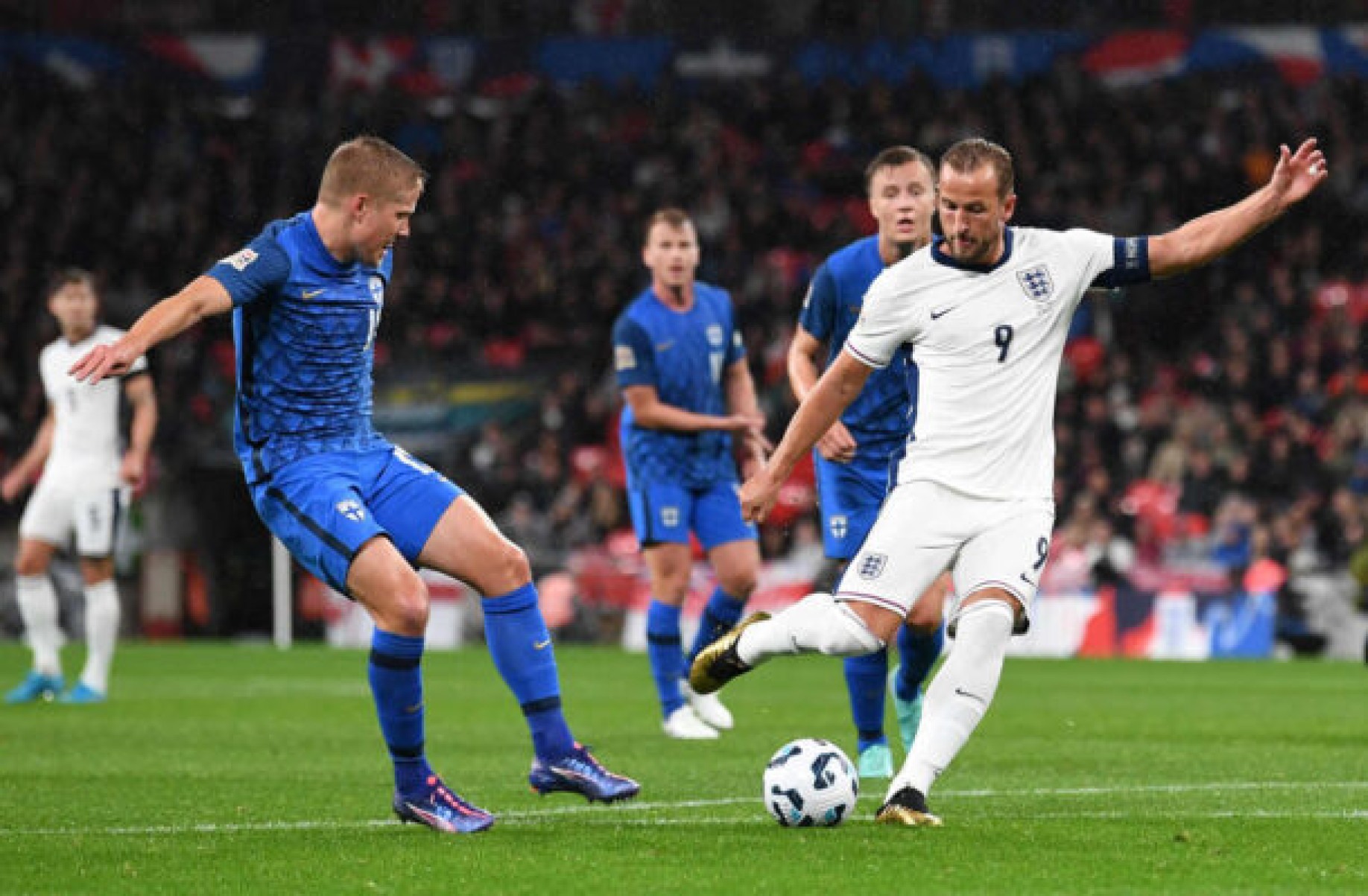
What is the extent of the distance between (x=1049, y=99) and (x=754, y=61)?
4340 millimetres

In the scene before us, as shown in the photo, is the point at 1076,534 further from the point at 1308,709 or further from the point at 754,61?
the point at 754,61

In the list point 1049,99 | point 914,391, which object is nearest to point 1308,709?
point 914,391

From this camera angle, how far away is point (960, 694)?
7.11m

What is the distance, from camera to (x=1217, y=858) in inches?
252

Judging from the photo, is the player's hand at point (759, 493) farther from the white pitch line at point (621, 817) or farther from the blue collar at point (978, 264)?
the white pitch line at point (621, 817)

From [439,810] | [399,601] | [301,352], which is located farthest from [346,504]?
[439,810]

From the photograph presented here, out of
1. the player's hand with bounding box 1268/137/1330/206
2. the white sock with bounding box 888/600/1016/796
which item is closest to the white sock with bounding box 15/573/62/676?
the white sock with bounding box 888/600/1016/796

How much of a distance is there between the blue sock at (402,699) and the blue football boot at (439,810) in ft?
0.12

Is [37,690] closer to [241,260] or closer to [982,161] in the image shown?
[241,260]

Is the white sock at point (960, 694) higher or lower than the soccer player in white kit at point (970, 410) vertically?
lower

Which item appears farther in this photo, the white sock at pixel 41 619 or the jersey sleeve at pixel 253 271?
the white sock at pixel 41 619

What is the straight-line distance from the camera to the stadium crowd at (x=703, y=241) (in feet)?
79.7

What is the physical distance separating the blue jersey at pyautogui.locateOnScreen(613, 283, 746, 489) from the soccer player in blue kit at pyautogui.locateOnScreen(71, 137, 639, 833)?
4691 mm

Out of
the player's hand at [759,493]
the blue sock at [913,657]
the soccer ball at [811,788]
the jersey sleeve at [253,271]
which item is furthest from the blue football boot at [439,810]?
the blue sock at [913,657]
